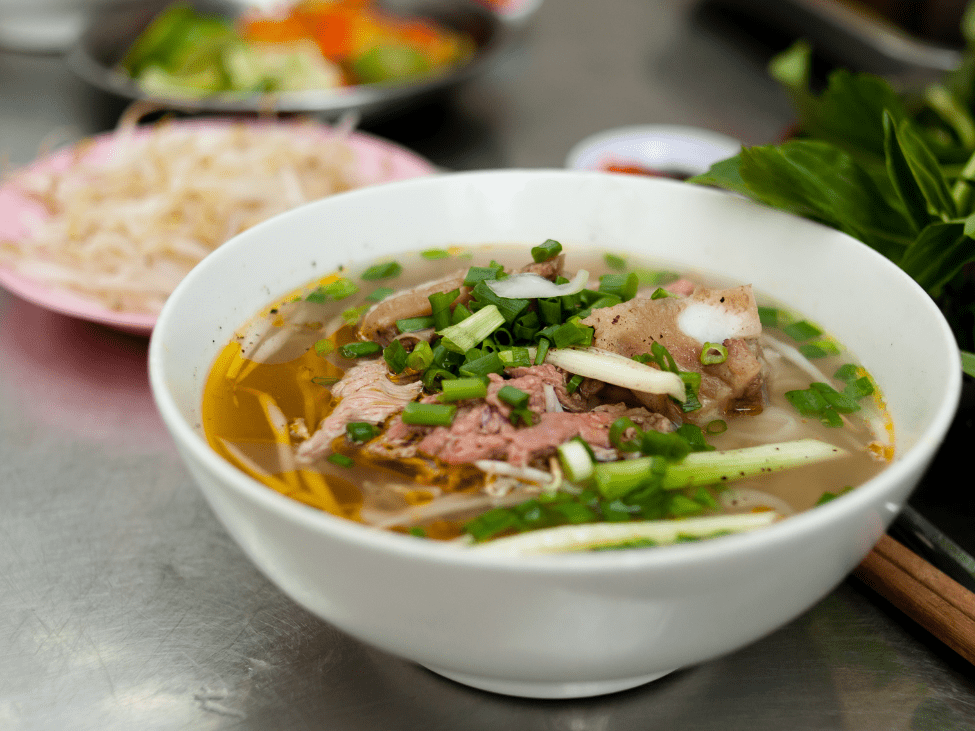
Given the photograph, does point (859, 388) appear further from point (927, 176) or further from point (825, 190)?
point (927, 176)

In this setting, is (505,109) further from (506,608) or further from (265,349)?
(506,608)

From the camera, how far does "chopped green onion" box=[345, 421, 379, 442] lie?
61.1 inches

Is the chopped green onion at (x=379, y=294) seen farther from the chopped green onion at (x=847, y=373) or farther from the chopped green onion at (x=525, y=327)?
the chopped green onion at (x=847, y=373)

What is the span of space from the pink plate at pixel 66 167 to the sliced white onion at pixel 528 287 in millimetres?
1072

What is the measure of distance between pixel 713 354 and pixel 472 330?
486 millimetres

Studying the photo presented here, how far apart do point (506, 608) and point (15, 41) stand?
17.1 feet

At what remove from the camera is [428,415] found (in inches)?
59.5

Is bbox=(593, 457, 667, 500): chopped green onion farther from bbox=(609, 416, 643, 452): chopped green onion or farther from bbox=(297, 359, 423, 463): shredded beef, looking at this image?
bbox=(297, 359, 423, 463): shredded beef

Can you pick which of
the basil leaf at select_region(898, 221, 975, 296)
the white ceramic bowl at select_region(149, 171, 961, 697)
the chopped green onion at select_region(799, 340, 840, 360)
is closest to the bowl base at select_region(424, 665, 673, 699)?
the white ceramic bowl at select_region(149, 171, 961, 697)

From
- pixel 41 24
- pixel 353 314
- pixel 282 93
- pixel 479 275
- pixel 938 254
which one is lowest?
pixel 41 24

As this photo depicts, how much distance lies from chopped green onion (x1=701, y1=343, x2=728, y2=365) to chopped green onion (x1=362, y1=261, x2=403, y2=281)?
0.83 m

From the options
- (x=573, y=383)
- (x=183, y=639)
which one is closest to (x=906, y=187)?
(x=573, y=383)

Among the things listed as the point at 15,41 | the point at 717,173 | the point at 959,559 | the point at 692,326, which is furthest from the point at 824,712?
the point at 15,41

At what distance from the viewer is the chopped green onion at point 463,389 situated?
1534 millimetres
